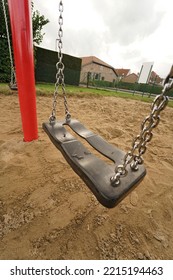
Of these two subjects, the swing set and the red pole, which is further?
the red pole

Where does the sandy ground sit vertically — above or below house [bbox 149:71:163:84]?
below

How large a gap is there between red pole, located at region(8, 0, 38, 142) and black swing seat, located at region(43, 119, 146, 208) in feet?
1.88

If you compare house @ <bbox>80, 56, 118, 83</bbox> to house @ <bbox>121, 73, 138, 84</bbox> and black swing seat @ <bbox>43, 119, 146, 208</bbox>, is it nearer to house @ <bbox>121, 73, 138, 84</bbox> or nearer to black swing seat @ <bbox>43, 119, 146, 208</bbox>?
house @ <bbox>121, 73, 138, 84</bbox>

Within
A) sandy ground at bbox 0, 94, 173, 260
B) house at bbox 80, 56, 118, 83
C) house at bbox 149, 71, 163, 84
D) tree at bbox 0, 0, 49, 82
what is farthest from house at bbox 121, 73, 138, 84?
sandy ground at bbox 0, 94, 173, 260

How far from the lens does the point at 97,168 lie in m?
0.98

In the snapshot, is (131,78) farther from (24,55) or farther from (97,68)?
(24,55)

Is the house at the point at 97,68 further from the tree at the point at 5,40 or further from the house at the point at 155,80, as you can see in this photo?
the tree at the point at 5,40

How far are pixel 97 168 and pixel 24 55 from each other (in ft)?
4.96

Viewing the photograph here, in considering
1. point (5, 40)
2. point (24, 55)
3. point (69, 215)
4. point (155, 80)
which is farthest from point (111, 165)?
point (155, 80)

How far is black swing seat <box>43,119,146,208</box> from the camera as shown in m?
0.79

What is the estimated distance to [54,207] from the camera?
3.92ft
